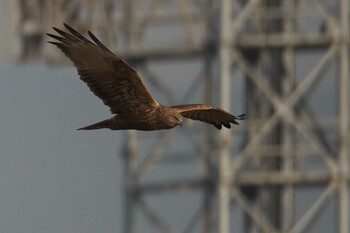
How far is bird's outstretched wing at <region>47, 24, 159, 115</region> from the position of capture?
3357cm

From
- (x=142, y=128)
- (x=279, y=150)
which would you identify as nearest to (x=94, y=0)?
(x=279, y=150)

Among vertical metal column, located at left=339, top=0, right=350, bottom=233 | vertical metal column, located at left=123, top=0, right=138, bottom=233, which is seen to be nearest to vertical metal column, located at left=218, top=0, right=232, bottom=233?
vertical metal column, located at left=339, top=0, right=350, bottom=233

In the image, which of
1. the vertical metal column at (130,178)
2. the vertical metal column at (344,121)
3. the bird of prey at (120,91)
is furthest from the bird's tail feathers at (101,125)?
the vertical metal column at (130,178)

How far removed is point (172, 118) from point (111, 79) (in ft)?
2.92

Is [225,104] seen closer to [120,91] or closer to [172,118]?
[120,91]

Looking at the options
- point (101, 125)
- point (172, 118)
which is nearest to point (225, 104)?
point (172, 118)

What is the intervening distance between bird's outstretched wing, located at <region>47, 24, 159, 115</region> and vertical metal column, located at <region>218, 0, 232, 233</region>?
662 inches

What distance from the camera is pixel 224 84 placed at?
51438 mm

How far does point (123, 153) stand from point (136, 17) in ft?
9.18

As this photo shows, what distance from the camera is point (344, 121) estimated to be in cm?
5162

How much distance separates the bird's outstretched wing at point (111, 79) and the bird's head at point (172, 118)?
225 millimetres

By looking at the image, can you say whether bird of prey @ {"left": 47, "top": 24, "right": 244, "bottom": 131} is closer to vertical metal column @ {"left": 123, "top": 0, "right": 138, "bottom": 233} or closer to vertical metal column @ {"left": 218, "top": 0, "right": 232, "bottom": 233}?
vertical metal column @ {"left": 218, "top": 0, "right": 232, "bottom": 233}

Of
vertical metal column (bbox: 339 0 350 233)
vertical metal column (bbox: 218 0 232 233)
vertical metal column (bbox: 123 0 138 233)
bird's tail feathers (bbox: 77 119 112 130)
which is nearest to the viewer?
bird's tail feathers (bbox: 77 119 112 130)

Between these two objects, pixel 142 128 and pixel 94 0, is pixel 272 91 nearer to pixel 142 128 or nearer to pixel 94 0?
pixel 94 0
